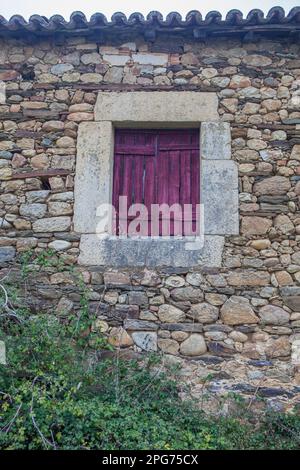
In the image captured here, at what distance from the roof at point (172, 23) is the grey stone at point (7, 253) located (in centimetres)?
215

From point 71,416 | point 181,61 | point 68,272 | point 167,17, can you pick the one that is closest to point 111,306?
point 68,272

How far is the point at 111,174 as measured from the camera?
4445mm

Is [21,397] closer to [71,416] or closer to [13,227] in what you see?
[71,416]

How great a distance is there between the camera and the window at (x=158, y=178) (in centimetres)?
441

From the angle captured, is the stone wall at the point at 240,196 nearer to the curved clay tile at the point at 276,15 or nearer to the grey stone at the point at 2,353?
the curved clay tile at the point at 276,15

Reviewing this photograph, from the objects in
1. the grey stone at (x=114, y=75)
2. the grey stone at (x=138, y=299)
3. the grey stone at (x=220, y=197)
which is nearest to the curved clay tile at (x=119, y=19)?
the grey stone at (x=114, y=75)

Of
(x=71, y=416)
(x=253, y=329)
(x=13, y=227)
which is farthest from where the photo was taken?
(x=13, y=227)

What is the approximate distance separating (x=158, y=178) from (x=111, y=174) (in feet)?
1.52

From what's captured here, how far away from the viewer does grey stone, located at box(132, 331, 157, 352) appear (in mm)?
3992

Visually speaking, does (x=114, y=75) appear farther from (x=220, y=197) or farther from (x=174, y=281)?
(x=174, y=281)

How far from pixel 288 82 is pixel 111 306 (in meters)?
2.74

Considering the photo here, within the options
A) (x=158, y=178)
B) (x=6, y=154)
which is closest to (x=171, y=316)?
(x=158, y=178)

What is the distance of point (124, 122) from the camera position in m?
4.46

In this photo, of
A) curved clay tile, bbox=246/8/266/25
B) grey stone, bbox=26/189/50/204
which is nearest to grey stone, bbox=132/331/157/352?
grey stone, bbox=26/189/50/204
